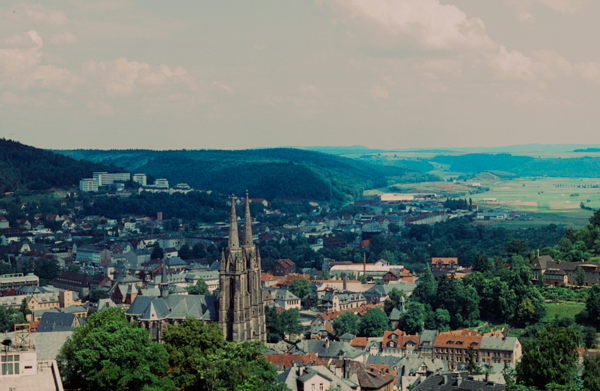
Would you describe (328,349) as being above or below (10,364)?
below

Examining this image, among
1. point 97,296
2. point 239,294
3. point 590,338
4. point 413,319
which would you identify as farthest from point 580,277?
point 97,296

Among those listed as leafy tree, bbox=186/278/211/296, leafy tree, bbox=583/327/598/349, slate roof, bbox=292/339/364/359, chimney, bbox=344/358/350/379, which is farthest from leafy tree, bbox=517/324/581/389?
leafy tree, bbox=186/278/211/296

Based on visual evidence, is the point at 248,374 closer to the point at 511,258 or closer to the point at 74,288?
the point at 511,258

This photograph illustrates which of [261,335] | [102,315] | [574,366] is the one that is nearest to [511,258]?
[261,335]

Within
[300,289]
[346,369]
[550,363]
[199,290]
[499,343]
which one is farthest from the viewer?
[300,289]

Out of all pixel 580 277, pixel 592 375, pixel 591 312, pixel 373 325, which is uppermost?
pixel 592 375

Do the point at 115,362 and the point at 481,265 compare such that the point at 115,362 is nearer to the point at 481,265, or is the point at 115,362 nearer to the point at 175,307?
the point at 175,307

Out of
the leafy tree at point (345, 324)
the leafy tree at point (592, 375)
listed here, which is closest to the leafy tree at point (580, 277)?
the leafy tree at point (345, 324)

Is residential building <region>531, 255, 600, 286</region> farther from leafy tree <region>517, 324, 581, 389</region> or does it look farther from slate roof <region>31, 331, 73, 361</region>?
slate roof <region>31, 331, 73, 361</region>
